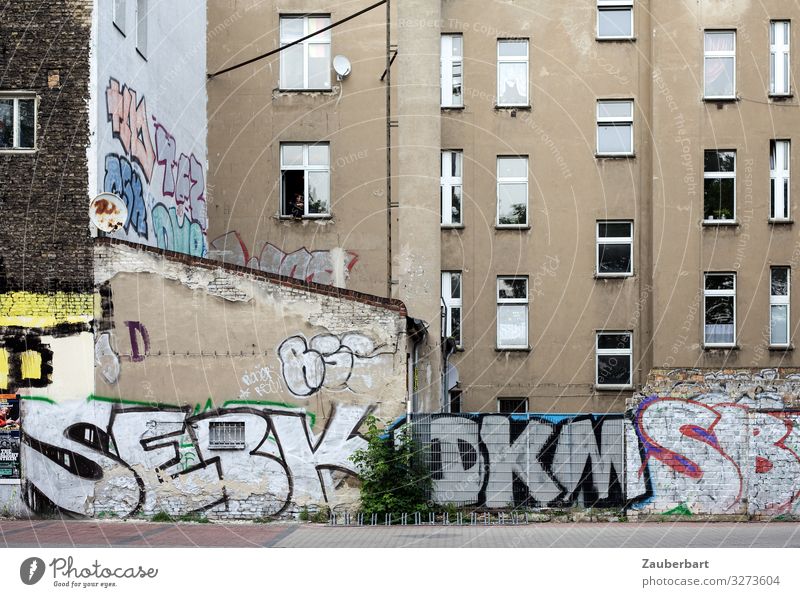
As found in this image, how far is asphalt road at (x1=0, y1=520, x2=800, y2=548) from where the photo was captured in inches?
693

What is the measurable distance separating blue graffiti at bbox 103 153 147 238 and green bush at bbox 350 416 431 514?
663 cm

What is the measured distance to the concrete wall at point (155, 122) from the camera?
883 inches

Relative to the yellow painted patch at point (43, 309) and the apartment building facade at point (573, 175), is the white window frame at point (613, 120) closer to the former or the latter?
the apartment building facade at point (573, 175)

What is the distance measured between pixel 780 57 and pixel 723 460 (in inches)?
719

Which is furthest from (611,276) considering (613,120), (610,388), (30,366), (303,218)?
(30,366)

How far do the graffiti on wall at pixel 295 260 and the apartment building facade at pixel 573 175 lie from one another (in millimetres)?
425

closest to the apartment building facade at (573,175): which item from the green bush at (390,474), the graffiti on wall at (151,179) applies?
the graffiti on wall at (151,179)

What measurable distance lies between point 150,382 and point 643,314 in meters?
18.4

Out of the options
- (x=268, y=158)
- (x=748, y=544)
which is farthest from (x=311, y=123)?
(x=748, y=544)

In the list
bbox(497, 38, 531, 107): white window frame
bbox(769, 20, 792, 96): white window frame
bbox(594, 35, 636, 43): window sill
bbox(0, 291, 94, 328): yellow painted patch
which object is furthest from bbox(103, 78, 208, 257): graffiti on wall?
bbox(769, 20, 792, 96): white window frame

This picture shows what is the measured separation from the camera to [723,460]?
2127cm

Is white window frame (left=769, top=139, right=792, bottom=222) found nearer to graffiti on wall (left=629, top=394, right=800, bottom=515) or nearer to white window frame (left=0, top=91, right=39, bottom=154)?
graffiti on wall (left=629, top=394, right=800, bottom=515)

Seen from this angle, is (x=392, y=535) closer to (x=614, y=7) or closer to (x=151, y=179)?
(x=151, y=179)

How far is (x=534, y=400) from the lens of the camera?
3481 cm
